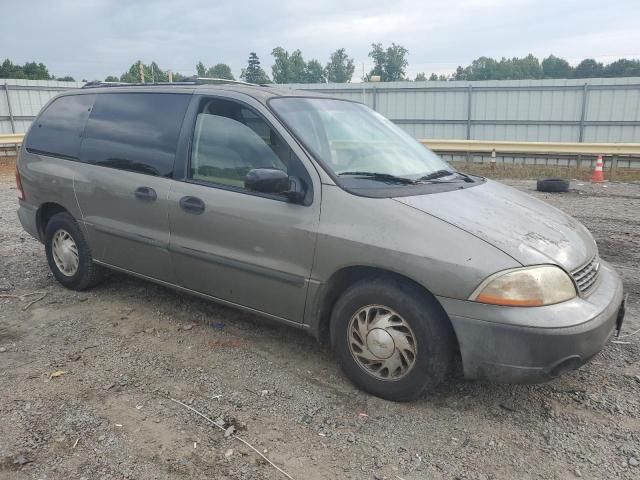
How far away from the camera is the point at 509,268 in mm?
2770

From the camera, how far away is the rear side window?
162 inches

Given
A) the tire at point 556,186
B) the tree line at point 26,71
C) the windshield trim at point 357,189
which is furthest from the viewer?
the tree line at point 26,71

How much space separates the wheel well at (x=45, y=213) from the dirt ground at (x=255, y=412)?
1.06m

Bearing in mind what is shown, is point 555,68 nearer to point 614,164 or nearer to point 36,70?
point 36,70

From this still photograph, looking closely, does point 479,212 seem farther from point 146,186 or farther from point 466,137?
point 466,137

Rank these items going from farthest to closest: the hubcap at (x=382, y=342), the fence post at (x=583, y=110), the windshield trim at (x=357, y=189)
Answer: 1. the fence post at (x=583, y=110)
2. the windshield trim at (x=357, y=189)
3. the hubcap at (x=382, y=342)

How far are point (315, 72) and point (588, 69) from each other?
4130 cm

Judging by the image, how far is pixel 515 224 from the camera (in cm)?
316

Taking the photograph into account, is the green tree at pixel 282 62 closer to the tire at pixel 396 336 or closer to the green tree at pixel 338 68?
the green tree at pixel 338 68

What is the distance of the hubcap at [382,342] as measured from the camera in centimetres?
306

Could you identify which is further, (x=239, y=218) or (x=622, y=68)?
(x=622, y=68)

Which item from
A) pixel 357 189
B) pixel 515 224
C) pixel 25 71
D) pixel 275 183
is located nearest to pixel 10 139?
pixel 275 183

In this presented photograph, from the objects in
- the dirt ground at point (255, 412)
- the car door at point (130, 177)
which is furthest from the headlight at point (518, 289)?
the car door at point (130, 177)

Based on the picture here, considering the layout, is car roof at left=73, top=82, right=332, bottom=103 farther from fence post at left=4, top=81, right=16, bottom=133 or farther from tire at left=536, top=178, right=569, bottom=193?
fence post at left=4, top=81, right=16, bottom=133
